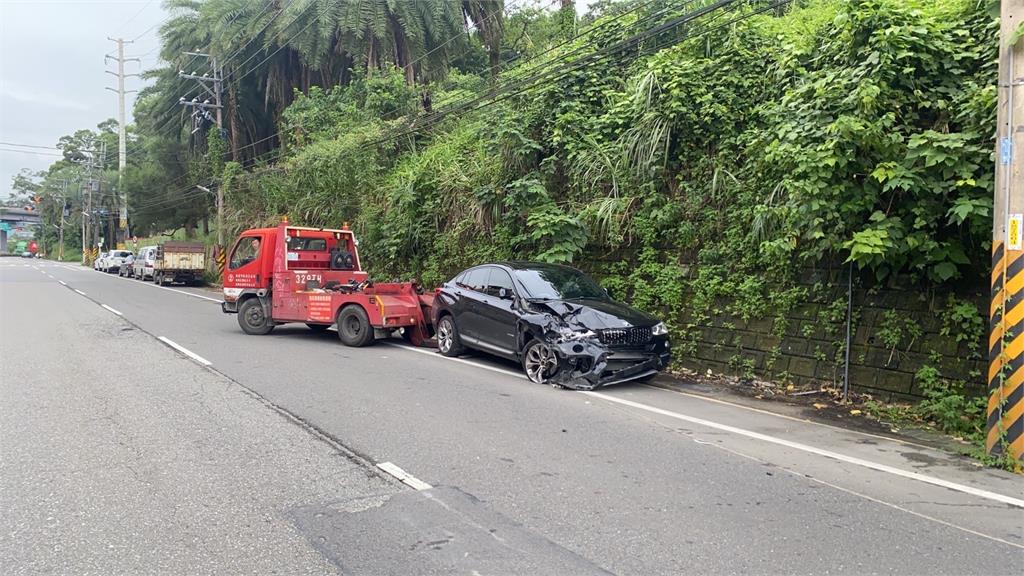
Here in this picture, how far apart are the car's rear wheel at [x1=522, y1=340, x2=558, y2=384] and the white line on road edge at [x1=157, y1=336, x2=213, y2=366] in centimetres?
504

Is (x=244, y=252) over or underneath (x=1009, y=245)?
underneath

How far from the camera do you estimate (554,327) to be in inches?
347

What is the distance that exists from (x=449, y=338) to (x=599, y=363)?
3607mm

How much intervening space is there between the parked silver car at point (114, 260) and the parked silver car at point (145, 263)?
19.9 feet

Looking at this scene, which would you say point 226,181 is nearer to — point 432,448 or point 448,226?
point 448,226

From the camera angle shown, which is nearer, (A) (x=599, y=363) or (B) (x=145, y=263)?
(A) (x=599, y=363)

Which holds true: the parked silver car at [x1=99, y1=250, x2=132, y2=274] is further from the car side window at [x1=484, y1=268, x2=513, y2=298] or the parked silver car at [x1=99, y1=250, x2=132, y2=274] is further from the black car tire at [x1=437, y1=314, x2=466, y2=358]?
the car side window at [x1=484, y1=268, x2=513, y2=298]

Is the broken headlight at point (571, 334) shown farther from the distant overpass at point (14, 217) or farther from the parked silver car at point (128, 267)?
the distant overpass at point (14, 217)

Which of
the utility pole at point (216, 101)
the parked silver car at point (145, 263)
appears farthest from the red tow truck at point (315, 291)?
the parked silver car at point (145, 263)

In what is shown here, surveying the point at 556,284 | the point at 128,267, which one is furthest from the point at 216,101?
the point at 556,284

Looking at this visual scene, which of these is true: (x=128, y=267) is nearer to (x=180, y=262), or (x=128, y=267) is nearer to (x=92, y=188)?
(x=180, y=262)

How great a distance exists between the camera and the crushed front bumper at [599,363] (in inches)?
334

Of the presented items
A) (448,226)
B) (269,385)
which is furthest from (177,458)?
(448,226)

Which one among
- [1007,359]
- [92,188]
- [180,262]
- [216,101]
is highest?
[216,101]
